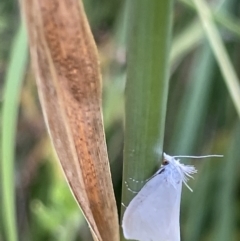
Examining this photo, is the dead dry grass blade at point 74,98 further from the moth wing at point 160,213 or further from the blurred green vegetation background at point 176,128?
the blurred green vegetation background at point 176,128

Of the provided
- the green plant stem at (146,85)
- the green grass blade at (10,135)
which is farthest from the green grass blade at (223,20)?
the green plant stem at (146,85)

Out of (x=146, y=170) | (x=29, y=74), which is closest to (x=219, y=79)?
(x=29, y=74)

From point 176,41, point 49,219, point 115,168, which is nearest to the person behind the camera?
point 49,219

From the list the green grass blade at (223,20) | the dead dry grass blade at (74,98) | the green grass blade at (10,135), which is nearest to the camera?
the dead dry grass blade at (74,98)

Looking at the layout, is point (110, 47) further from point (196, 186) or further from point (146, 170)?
point (146, 170)

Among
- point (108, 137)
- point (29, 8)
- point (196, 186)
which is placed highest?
point (29, 8)

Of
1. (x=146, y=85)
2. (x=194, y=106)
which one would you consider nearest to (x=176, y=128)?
(x=194, y=106)
